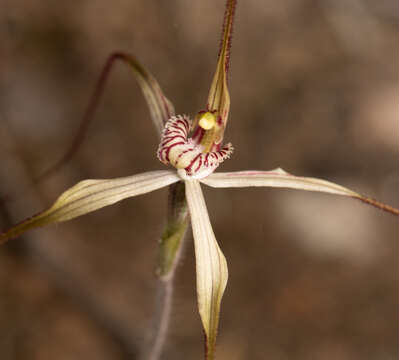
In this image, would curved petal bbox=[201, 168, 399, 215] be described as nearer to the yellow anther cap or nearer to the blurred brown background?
the yellow anther cap

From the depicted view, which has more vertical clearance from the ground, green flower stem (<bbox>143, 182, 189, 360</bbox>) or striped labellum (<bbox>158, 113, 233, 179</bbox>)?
striped labellum (<bbox>158, 113, 233, 179</bbox>)

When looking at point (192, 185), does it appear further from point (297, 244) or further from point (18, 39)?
point (18, 39)

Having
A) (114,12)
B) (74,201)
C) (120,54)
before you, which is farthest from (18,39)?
(74,201)

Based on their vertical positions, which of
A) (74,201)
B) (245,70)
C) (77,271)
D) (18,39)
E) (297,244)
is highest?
(245,70)

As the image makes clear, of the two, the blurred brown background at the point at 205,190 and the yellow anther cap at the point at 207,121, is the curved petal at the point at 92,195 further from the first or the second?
the blurred brown background at the point at 205,190

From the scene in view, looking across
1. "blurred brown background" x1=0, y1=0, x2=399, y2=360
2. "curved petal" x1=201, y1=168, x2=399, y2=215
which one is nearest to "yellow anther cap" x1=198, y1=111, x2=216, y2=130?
"curved petal" x1=201, y1=168, x2=399, y2=215

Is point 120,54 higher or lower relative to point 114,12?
lower
